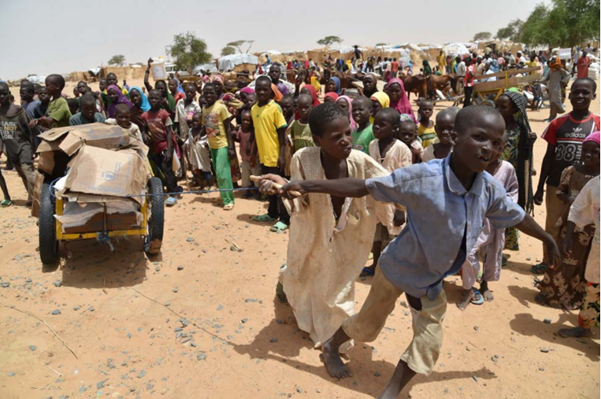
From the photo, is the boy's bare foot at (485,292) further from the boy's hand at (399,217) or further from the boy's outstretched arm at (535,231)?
the boy's outstretched arm at (535,231)

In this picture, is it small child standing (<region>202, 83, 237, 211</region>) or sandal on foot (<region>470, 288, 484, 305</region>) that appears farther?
small child standing (<region>202, 83, 237, 211</region>)

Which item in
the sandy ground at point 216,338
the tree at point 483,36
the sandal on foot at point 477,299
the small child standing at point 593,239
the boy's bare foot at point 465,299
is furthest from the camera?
the tree at point 483,36

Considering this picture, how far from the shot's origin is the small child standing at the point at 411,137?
454 cm

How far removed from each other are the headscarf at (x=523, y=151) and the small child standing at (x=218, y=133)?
13.0 ft

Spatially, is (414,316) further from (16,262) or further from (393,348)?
(16,262)

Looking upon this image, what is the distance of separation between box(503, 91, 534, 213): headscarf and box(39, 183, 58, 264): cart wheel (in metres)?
4.78

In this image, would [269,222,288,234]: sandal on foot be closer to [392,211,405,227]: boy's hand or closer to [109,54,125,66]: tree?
[392,211,405,227]: boy's hand

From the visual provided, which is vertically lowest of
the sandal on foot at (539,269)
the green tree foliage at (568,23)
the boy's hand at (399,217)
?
the sandal on foot at (539,269)

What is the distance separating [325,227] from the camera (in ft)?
9.93

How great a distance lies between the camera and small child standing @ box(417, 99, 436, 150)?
509 cm

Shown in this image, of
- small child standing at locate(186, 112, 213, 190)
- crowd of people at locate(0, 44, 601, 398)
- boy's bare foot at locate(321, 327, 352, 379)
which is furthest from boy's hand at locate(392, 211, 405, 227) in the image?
small child standing at locate(186, 112, 213, 190)

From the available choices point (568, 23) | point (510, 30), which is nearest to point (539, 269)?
point (568, 23)

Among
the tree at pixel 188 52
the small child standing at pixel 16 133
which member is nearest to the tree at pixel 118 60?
the tree at pixel 188 52

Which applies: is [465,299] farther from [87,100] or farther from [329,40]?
[329,40]
